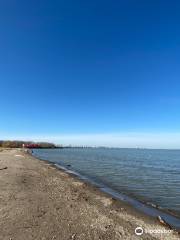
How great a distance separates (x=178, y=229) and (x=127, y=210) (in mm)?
3364

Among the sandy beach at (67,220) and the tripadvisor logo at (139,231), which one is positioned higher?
the sandy beach at (67,220)

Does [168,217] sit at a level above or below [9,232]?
below

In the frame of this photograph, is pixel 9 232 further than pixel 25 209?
No

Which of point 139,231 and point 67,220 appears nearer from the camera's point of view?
point 139,231

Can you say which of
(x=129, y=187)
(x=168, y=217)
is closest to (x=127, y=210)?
(x=168, y=217)

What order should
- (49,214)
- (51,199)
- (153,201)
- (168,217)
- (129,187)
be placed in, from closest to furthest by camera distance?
1. (49,214)
2. (168,217)
3. (51,199)
4. (153,201)
5. (129,187)

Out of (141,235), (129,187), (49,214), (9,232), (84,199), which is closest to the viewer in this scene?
(9,232)

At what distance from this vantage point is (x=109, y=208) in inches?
564

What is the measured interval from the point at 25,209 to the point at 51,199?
3.12 metres

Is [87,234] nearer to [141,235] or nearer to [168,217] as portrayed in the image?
[141,235]

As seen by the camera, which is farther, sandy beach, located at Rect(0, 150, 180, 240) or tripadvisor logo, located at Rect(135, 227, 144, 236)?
tripadvisor logo, located at Rect(135, 227, 144, 236)

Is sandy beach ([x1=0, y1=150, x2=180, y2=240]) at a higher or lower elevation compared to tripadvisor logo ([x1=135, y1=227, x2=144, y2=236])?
higher

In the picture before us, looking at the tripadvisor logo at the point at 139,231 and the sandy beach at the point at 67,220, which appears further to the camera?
the tripadvisor logo at the point at 139,231

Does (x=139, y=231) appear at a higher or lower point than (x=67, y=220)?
lower
